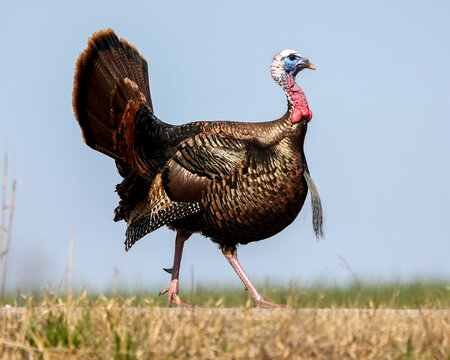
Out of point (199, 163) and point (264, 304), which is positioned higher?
point (199, 163)

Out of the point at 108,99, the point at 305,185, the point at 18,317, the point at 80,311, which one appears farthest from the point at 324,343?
the point at 108,99

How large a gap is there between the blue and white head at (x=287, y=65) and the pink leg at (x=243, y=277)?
1.66 meters

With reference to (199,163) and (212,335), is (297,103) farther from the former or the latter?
(212,335)

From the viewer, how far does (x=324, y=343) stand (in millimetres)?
4215

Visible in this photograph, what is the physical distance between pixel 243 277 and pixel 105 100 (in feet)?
7.30

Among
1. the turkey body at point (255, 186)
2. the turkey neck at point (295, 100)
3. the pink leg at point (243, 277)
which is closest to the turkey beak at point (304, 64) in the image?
the turkey neck at point (295, 100)

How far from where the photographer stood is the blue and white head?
716 centimetres

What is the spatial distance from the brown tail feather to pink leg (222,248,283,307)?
1360 millimetres

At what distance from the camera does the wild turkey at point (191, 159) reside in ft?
21.7

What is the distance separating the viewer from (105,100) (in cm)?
747

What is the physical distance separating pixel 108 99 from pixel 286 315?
11.8ft

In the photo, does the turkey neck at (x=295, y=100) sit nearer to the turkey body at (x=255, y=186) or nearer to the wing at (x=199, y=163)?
the turkey body at (x=255, y=186)

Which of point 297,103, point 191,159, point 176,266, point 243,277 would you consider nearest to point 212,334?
point 243,277

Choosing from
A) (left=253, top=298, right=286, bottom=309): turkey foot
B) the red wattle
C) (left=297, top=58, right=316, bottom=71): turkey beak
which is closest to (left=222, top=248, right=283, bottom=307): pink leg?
(left=253, top=298, right=286, bottom=309): turkey foot
